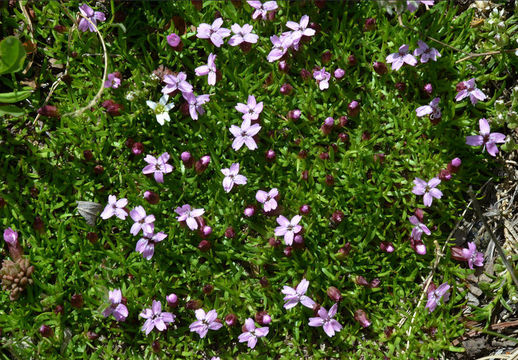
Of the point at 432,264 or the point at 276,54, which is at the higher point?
the point at 276,54

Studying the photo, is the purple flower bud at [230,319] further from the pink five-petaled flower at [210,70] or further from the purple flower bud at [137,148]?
the pink five-petaled flower at [210,70]

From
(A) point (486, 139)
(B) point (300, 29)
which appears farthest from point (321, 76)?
(A) point (486, 139)

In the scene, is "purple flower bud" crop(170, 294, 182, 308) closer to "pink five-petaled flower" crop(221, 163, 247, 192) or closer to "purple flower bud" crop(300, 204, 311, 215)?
"pink five-petaled flower" crop(221, 163, 247, 192)

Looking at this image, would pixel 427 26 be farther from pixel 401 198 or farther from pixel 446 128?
pixel 401 198

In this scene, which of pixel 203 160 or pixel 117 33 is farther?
pixel 117 33

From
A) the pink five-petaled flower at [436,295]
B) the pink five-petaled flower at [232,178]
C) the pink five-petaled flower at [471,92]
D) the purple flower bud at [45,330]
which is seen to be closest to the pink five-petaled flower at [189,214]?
the pink five-petaled flower at [232,178]

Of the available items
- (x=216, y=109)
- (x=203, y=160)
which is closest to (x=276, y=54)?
(x=216, y=109)

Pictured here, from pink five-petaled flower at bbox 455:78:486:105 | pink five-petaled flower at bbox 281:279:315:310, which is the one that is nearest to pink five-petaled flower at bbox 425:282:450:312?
pink five-petaled flower at bbox 281:279:315:310

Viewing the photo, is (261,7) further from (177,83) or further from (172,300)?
(172,300)
